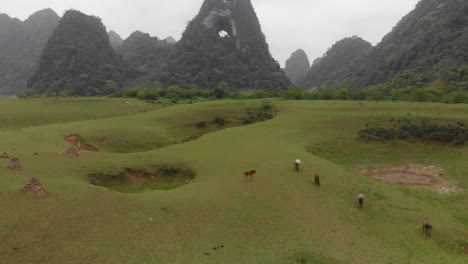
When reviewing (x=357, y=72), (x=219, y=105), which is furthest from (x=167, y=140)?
(x=357, y=72)

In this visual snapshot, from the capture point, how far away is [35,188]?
69.1ft

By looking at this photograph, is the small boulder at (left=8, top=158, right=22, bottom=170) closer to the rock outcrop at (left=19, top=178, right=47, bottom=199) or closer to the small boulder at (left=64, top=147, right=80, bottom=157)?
the rock outcrop at (left=19, top=178, right=47, bottom=199)

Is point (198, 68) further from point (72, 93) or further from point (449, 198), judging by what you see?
point (449, 198)

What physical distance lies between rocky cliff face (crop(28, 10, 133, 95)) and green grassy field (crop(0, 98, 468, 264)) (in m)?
92.1

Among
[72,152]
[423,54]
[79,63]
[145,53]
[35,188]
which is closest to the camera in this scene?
[35,188]

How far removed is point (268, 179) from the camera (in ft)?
91.3

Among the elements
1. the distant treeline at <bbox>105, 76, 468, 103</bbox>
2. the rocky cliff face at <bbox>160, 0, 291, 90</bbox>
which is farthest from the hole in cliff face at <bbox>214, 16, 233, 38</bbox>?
the distant treeline at <bbox>105, 76, 468, 103</bbox>

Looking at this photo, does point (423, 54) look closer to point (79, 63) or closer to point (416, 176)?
point (416, 176)

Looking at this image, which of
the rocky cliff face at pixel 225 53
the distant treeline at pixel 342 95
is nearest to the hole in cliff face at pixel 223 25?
the rocky cliff face at pixel 225 53

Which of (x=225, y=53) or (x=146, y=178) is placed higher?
(x=225, y=53)

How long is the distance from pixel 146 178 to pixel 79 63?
386 ft

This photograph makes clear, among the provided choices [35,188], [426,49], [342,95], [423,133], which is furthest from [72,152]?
[426,49]

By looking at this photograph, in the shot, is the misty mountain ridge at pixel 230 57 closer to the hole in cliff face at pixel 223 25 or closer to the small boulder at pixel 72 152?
the hole in cliff face at pixel 223 25

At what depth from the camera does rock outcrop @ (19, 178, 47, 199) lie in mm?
20828
